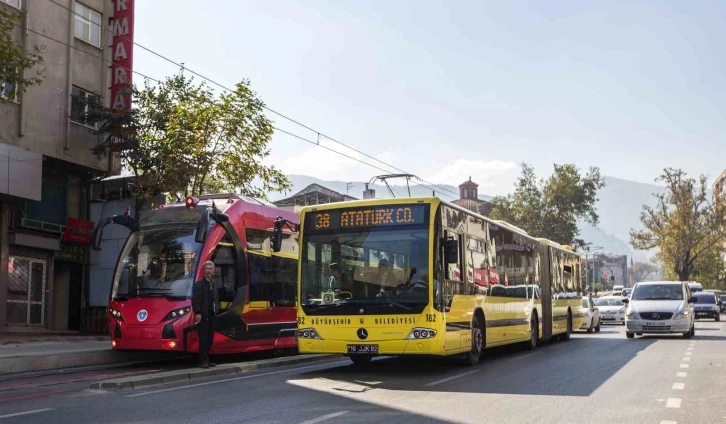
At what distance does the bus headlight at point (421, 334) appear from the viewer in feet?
42.0

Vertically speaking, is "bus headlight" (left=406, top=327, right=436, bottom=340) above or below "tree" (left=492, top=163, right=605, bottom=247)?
below

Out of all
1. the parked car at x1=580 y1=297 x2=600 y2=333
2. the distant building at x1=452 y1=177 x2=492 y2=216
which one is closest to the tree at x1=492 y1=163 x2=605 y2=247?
the distant building at x1=452 y1=177 x2=492 y2=216

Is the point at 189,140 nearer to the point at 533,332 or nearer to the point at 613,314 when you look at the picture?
the point at 533,332

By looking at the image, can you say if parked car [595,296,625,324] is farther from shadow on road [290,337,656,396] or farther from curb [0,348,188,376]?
curb [0,348,188,376]

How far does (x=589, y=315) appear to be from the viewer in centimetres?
3069

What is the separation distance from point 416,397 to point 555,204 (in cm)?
7888

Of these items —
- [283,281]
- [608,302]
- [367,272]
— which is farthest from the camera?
[608,302]

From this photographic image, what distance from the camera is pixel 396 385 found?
1189 cm

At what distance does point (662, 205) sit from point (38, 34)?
6085 centimetres

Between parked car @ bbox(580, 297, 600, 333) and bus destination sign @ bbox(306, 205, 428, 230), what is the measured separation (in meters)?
17.9

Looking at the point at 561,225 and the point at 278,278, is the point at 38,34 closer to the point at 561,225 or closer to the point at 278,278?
the point at 278,278

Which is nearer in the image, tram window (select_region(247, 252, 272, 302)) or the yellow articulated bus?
the yellow articulated bus

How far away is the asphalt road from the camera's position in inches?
345

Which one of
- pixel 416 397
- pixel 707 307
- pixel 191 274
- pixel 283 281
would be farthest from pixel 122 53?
pixel 707 307
